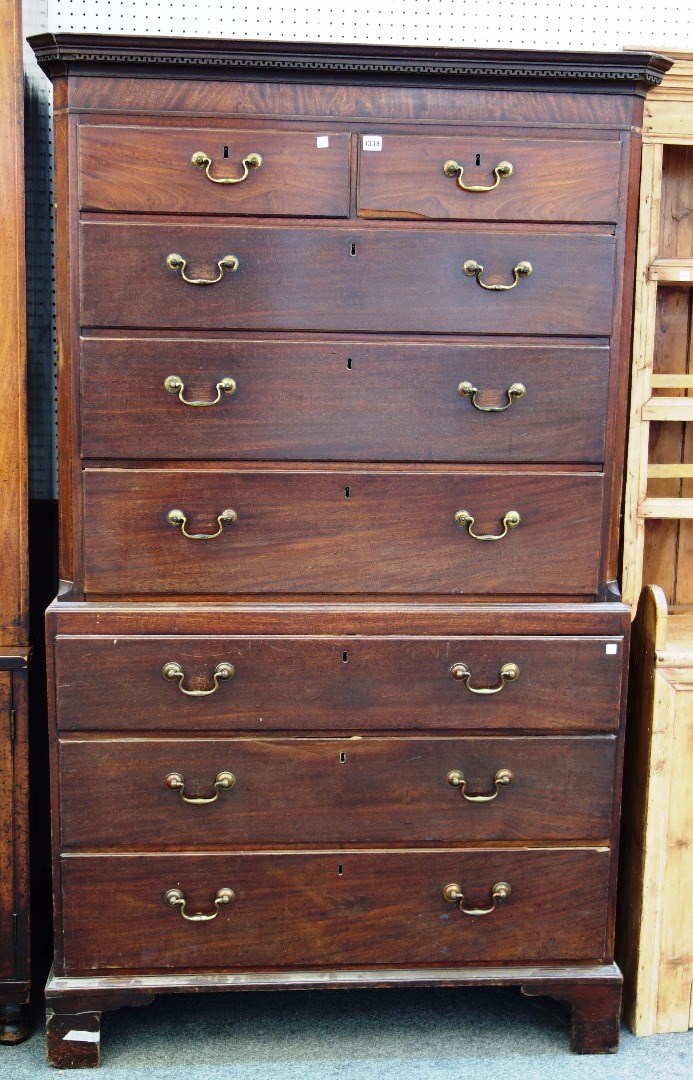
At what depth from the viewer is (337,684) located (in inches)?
99.3

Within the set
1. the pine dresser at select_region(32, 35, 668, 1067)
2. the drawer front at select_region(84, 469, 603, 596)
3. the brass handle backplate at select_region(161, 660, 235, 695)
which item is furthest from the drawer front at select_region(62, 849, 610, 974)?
the drawer front at select_region(84, 469, 603, 596)

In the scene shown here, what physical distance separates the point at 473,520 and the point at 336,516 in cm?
32

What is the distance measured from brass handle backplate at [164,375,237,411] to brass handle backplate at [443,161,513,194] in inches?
26.3

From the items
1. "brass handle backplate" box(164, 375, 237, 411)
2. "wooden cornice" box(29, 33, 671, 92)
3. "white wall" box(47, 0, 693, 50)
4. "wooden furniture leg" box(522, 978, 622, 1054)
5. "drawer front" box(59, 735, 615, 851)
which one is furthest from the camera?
"white wall" box(47, 0, 693, 50)

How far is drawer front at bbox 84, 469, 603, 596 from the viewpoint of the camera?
8.10ft

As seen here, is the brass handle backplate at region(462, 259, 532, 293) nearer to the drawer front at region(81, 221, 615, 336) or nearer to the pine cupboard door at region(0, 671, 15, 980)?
the drawer front at region(81, 221, 615, 336)

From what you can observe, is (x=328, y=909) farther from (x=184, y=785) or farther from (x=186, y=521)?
(x=186, y=521)

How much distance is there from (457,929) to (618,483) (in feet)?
3.73

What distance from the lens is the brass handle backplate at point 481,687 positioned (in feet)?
8.29

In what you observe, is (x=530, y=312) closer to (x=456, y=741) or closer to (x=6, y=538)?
(x=456, y=741)

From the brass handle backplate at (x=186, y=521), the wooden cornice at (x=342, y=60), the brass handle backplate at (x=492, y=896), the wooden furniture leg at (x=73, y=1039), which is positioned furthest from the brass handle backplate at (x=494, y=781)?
the wooden cornice at (x=342, y=60)

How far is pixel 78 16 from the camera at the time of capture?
302 cm

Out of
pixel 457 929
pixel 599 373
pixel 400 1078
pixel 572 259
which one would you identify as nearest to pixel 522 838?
pixel 457 929

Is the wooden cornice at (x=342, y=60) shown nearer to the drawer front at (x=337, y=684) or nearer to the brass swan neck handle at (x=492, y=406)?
the brass swan neck handle at (x=492, y=406)
